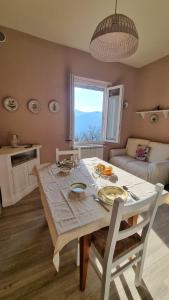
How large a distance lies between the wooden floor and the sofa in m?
1.01

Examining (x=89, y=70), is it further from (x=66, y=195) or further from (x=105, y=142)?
(x=66, y=195)

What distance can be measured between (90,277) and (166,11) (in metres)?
3.13

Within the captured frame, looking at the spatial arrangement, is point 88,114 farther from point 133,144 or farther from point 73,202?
point 73,202

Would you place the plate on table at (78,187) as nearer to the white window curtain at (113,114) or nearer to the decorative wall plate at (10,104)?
the decorative wall plate at (10,104)

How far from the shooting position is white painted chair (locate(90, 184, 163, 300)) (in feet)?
2.55

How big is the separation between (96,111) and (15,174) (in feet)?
7.52

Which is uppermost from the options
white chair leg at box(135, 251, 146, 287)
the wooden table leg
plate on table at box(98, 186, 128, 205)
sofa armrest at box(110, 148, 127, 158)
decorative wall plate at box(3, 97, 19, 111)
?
decorative wall plate at box(3, 97, 19, 111)

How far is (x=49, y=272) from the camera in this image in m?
1.25

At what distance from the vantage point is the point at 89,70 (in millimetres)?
3023

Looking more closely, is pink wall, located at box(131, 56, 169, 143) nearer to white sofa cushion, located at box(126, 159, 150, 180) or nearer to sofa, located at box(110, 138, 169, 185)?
sofa, located at box(110, 138, 169, 185)

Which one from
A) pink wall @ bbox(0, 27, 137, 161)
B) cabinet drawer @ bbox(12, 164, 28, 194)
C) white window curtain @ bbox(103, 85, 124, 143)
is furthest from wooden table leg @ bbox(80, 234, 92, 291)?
white window curtain @ bbox(103, 85, 124, 143)

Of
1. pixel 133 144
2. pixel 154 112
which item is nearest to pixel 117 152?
pixel 133 144

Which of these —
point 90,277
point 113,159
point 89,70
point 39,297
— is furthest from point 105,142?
point 39,297

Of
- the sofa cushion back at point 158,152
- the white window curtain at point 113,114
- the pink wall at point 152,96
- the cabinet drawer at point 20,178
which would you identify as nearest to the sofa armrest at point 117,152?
the white window curtain at point 113,114
